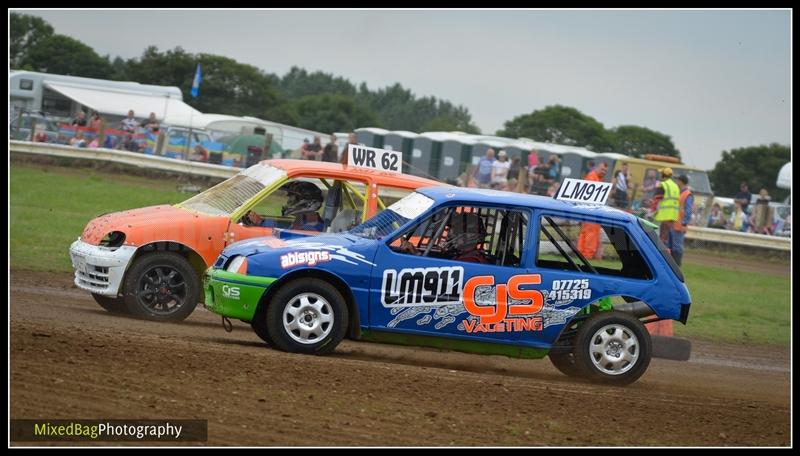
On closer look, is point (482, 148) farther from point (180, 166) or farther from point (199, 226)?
point (199, 226)

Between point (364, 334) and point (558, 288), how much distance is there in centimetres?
177

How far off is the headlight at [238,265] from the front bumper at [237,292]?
1.5 inches

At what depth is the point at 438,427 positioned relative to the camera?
7488 mm

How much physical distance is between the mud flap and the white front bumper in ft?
17.0

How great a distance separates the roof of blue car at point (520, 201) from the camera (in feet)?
33.6

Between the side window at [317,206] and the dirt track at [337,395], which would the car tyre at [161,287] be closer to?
the dirt track at [337,395]

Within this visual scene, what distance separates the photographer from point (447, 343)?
32.6ft

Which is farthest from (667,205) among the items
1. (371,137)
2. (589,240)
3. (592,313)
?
(371,137)

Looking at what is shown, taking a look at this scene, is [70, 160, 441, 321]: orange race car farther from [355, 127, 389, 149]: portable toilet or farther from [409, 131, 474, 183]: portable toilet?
[355, 127, 389, 149]: portable toilet

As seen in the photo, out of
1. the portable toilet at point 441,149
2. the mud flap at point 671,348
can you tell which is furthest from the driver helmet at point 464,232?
the portable toilet at point 441,149

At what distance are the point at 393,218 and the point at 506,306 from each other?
1303 millimetres

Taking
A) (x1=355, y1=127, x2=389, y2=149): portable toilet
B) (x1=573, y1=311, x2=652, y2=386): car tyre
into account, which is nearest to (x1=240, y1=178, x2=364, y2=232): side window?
(x1=573, y1=311, x2=652, y2=386): car tyre

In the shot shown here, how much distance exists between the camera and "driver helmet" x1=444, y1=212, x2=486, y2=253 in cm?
1020
